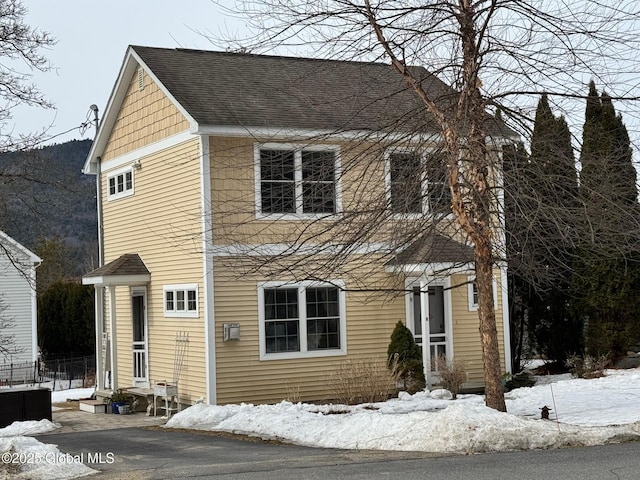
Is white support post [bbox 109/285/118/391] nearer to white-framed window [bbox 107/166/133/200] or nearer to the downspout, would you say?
the downspout

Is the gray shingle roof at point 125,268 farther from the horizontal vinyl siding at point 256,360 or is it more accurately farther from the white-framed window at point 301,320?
the white-framed window at point 301,320

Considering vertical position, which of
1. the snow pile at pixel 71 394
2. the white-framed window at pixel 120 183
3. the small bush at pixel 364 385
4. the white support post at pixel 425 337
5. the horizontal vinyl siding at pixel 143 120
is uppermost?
the horizontal vinyl siding at pixel 143 120

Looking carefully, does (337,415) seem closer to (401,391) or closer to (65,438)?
(401,391)

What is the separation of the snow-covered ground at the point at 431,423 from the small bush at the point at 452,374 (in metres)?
0.29

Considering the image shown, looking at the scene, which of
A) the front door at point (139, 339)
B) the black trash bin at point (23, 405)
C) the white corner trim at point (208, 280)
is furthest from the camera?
the front door at point (139, 339)

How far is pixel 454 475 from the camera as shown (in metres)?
10.2

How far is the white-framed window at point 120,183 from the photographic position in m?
22.1

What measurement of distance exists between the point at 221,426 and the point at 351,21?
7338mm

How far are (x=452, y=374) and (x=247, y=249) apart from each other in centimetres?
479

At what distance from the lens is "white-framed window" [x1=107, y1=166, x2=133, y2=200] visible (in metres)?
A: 22.1

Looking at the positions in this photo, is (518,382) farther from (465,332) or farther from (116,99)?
(116,99)

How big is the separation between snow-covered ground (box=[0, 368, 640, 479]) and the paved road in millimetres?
440

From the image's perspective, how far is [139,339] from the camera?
72.0ft

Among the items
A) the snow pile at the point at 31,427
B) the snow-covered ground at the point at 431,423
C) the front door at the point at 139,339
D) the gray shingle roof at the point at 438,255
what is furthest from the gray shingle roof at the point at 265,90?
the snow pile at the point at 31,427
